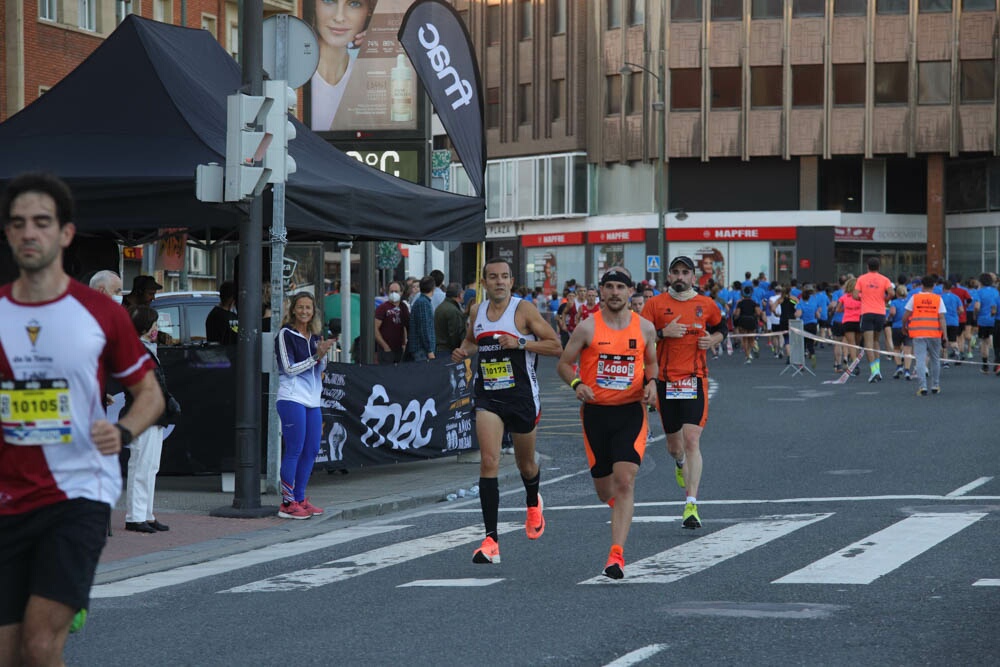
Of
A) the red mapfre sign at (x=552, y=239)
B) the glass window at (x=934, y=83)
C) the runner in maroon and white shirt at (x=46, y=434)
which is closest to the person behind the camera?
the runner in maroon and white shirt at (x=46, y=434)

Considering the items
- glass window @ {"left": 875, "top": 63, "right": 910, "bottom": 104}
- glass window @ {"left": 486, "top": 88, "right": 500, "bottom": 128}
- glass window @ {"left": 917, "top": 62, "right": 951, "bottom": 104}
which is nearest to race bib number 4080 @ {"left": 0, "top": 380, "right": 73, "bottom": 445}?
glass window @ {"left": 875, "top": 63, "right": 910, "bottom": 104}

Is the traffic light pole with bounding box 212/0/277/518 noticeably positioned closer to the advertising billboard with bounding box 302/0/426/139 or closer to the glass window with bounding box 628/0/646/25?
the advertising billboard with bounding box 302/0/426/139

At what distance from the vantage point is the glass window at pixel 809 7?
5984 cm

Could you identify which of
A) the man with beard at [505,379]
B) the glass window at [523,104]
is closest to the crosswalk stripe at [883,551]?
the man with beard at [505,379]

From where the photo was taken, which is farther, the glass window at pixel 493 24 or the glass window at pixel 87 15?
the glass window at pixel 493 24

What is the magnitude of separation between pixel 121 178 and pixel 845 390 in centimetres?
1722

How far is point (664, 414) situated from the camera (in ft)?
38.8

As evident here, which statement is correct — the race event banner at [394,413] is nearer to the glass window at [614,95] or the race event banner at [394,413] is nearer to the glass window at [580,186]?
the glass window at [614,95]

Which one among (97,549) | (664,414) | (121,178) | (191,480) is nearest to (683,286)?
(664,414)

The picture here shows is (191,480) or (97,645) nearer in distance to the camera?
(97,645)

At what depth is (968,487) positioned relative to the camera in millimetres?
13609

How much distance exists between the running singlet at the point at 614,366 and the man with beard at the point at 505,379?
50 cm

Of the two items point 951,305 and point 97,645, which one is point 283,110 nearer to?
point 97,645

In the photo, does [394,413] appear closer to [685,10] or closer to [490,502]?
[490,502]
